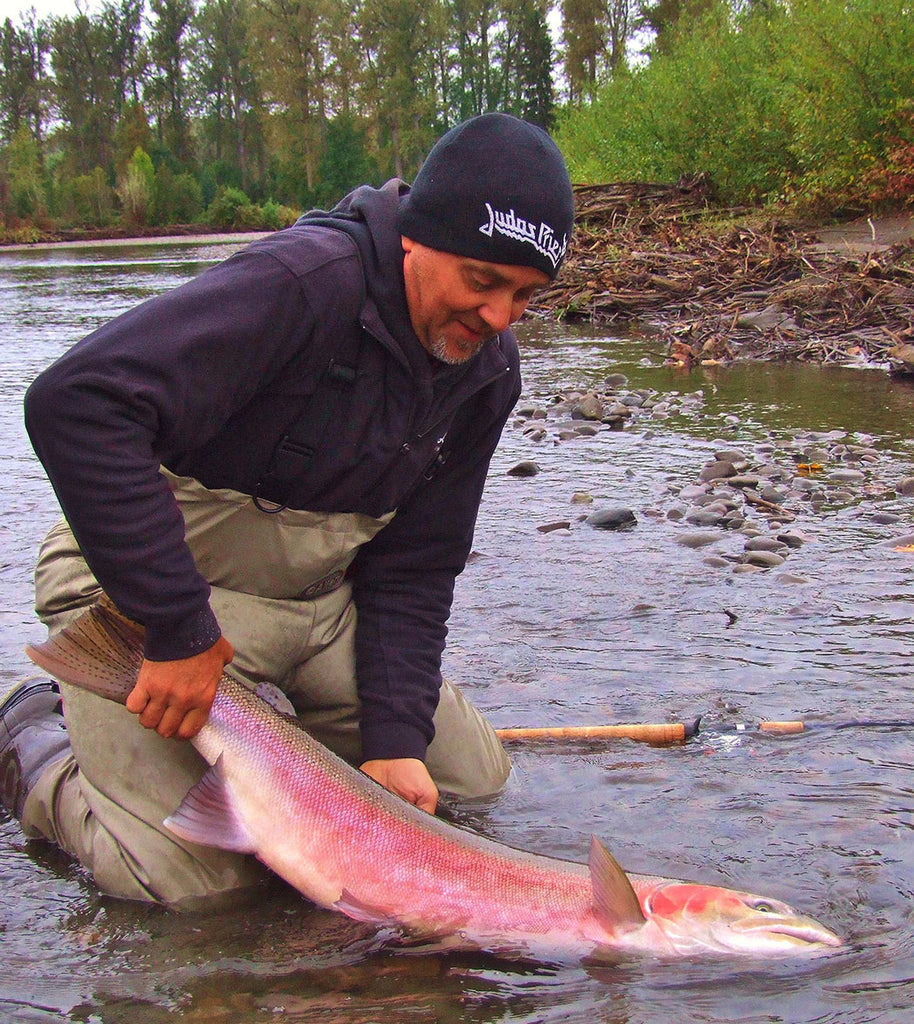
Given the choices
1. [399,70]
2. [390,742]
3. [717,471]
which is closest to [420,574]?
[390,742]

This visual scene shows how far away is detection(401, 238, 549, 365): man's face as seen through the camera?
9.77 feet

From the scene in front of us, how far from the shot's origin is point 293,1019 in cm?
249

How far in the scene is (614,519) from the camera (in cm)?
636

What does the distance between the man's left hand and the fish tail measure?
765 mm

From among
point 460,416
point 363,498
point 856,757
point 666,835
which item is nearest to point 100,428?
point 363,498

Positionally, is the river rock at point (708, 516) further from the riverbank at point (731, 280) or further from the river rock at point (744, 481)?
the riverbank at point (731, 280)

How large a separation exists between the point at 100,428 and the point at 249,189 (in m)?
80.3

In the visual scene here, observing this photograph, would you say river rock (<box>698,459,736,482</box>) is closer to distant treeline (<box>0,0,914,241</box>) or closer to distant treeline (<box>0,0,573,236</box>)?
distant treeline (<box>0,0,914,241</box>)

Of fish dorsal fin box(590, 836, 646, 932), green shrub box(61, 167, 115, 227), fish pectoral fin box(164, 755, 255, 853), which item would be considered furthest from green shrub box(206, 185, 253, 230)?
fish dorsal fin box(590, 836, 646, 932)

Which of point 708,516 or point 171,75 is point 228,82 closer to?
point 171,75

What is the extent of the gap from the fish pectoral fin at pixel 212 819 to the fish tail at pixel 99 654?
306mm

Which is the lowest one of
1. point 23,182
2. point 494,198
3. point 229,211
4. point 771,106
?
point 494,198

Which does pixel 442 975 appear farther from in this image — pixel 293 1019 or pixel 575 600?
pixel 575 600

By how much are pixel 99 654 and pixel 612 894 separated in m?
1.39
